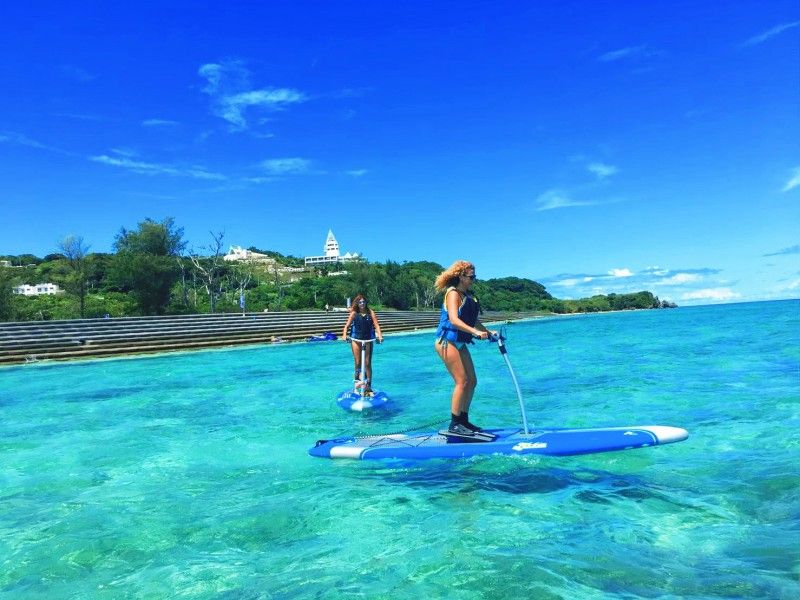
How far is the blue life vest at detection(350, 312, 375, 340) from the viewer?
10875 mm

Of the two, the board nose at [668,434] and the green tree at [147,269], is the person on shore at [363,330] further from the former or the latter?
the green tree at [147,269]

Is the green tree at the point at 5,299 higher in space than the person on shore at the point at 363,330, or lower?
higher

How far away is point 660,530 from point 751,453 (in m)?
3.09

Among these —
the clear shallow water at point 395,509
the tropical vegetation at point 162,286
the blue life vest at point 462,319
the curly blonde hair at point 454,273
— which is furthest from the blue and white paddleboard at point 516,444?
the tropical vegetation at point 162,286

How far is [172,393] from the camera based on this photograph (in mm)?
14875

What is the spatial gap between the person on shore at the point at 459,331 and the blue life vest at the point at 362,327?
174 inches

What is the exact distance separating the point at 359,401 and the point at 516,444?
4.90 m

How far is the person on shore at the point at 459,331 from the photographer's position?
20.8 feet

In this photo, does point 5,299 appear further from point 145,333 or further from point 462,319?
point 462,319

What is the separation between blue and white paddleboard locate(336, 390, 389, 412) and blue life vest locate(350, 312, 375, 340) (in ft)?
3.73

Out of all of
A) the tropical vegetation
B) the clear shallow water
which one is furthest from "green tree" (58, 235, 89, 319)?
the clear shallow water

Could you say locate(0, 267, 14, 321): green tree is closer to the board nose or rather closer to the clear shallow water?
the clear shallow water

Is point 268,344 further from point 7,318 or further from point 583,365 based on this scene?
point 583,365

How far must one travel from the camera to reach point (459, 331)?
641 cm
